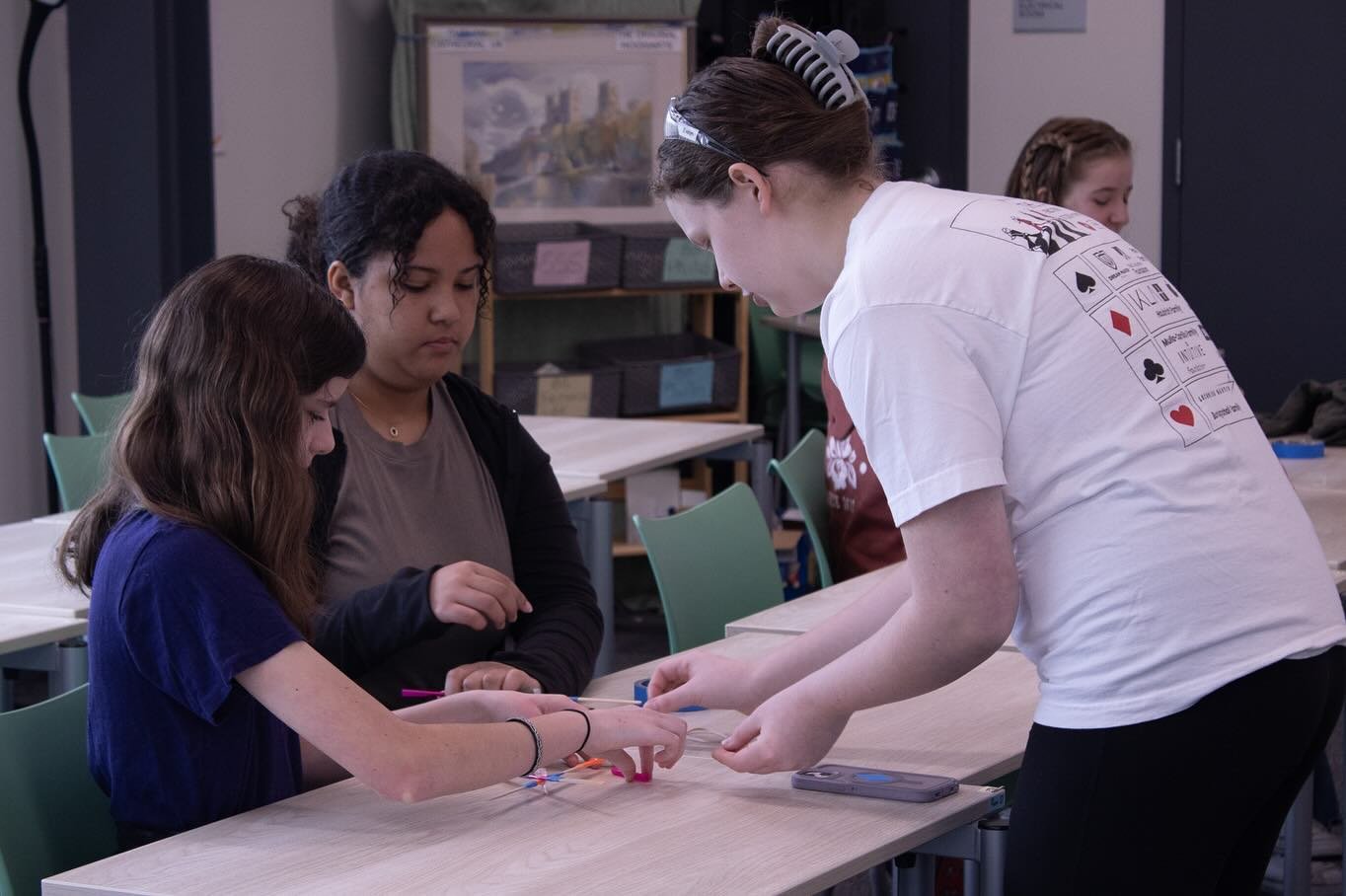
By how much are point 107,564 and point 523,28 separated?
4.24 m

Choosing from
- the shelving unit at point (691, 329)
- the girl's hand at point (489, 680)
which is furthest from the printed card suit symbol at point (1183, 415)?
the shelving unit at point (691, 329)

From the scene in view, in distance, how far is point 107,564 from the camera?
160cm

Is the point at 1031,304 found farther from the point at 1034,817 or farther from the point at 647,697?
the point at 647,697

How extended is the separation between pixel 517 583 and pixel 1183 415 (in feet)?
3.87

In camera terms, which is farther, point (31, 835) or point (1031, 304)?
point (31, 835)

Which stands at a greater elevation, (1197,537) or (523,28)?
(523,28)

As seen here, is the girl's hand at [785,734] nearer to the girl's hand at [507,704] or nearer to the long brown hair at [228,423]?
the girl's hand at [507,704]

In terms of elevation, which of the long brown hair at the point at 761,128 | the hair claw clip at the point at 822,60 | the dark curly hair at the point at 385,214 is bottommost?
the dark curly hair at the point at 385,214

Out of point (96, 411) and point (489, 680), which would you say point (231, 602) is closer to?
point (489, 680)

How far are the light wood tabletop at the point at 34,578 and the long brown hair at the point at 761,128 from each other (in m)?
1.19

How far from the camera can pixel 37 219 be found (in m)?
4.91

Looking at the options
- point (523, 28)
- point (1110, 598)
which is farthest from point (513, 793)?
point (523, 28)

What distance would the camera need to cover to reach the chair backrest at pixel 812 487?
3.15 metres

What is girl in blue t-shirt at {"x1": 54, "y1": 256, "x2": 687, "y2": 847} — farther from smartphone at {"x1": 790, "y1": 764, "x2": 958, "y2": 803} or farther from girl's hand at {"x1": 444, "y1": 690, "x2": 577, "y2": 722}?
smartphone at {"x1": 790, "y1": 764, "x2": 958, "y2": 803}
